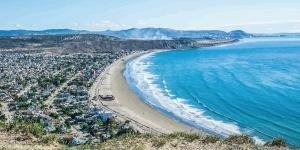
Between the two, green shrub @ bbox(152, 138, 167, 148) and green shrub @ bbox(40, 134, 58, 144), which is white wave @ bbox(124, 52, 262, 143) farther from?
green shrub @ bbox(40, 134, 58, 144)

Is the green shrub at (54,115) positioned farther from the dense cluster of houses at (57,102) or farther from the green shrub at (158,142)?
the green shrub at (158,142)

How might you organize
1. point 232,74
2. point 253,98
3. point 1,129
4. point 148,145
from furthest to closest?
point 232,74, point 253,98, point 1,129, point 148,145

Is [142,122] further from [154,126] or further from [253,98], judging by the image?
[253,98]

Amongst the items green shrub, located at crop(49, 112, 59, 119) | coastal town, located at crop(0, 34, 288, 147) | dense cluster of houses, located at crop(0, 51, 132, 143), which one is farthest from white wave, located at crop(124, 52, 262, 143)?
green shrub, located at crop(49, 112, 59, 119)

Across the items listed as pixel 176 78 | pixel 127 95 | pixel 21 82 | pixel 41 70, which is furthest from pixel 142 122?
pixel 41 70

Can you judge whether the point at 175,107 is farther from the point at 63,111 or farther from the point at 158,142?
the point at 158,142
